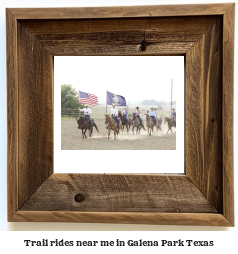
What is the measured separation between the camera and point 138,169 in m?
0.52

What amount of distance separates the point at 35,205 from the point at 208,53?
1.49 ft

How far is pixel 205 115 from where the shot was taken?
19.5 inches

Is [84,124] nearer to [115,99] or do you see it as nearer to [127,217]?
[115,99]

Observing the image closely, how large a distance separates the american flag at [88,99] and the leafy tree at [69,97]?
0.01 m

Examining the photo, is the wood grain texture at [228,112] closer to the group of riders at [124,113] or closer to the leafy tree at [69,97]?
the group of riders at [124,113]

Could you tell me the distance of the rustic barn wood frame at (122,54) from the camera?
1.59 feet

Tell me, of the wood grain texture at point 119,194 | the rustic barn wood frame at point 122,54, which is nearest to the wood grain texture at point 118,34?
the rustic barn wood frame at point 122,54

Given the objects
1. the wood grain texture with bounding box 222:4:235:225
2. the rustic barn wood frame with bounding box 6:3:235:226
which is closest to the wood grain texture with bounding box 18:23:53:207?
the rustic barn wood frame with bounding box 6:3:235:226

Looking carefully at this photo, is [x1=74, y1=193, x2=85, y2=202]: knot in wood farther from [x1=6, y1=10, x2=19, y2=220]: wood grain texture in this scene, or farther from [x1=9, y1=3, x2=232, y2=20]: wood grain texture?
[x1=9, y1=3, x2=232, y2=20]: wood grain texture

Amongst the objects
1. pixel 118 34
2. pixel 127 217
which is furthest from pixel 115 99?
pixel 127 217

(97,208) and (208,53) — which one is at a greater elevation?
(208,53)

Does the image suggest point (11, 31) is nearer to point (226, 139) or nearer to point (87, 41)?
point (87, 41)

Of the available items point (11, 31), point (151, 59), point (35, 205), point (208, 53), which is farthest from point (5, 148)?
point (208, 53)

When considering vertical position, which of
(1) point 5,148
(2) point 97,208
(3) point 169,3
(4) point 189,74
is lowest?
(2) point 97,208
